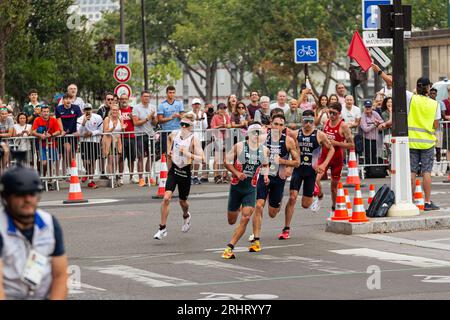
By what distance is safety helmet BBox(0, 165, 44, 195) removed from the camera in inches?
267

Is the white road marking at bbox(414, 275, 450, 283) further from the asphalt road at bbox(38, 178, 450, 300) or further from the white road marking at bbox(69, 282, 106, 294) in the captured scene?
the white road marking at bbox(69, 282, 106, 294)

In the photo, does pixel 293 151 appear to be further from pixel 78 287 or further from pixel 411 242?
pixel 78 287

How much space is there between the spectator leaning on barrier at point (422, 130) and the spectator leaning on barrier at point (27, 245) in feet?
41.3

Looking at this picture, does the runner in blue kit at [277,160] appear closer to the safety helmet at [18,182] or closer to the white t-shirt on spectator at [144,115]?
the safety helmet at [18,182]

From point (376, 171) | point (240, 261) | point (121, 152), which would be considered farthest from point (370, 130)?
point (240, 261)

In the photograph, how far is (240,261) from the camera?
1506 cm

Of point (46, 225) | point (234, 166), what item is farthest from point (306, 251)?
point (46, 225)

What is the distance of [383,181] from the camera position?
26656 millimetres

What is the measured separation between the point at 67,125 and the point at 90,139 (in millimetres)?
575

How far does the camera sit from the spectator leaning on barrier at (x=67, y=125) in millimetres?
26688

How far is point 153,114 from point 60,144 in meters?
2.11

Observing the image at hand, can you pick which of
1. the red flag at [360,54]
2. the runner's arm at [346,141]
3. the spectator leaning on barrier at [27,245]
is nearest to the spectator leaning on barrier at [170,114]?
the red flag at [360,54]

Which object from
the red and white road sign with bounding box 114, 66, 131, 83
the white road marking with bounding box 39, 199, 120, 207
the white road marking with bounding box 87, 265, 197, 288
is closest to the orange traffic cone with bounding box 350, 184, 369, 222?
the white road marking with bounding box 87, 265, 197, 288
